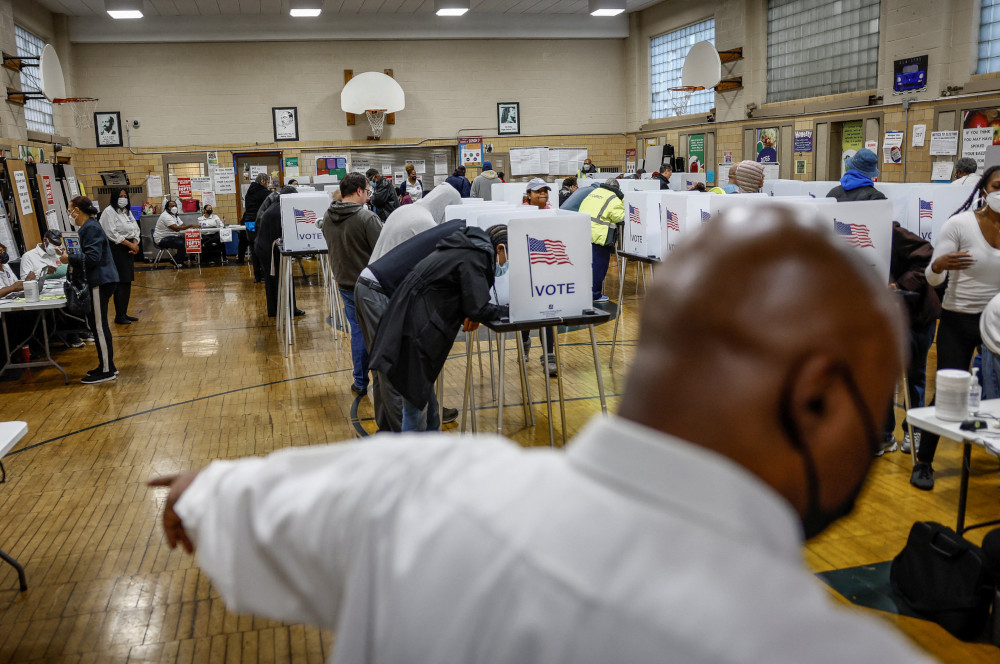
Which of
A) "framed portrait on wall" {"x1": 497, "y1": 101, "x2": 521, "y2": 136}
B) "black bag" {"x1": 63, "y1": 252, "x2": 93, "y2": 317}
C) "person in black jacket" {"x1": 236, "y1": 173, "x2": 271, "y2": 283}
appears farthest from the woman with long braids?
"framed portrait on wall" {"x1": 497, "y1": 101, "x2": 521, "y2": 136}

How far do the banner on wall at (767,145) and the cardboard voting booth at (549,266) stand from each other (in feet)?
35.6

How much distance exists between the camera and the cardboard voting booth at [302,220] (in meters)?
7.83

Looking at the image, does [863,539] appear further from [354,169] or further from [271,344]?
[354,169]

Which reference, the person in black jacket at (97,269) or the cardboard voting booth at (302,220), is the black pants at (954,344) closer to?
the cardboard voting booth at (302,220)

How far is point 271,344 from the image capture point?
8375 mm

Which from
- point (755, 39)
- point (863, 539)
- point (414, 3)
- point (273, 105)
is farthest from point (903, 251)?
point (273, 105)

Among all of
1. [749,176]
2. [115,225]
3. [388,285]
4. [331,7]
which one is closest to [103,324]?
[115,225]

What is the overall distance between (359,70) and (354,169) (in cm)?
209

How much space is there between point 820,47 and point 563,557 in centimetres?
1434

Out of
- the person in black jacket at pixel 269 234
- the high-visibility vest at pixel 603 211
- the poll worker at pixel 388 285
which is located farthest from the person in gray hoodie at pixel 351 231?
the person in black jacket at pixel 269 234

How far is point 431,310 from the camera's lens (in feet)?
13.3

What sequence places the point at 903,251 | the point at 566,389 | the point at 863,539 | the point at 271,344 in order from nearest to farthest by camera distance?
the point at 863,539
the point at 903,251
the point at 566,389
the point at 271,344

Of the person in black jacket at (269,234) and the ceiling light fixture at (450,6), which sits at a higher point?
the ceiling light fixture at (450,6)

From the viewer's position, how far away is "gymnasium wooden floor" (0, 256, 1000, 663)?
10.3ft
